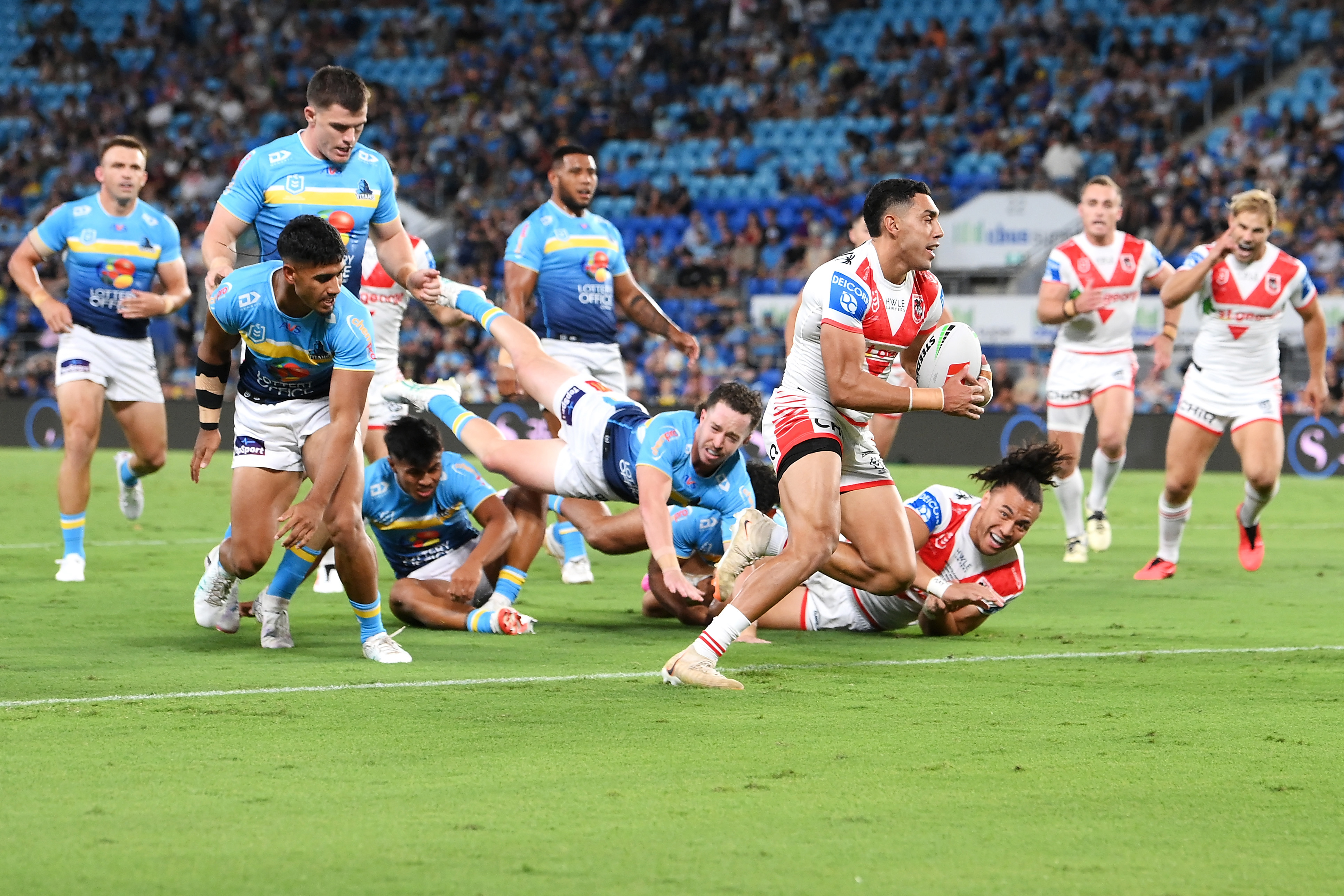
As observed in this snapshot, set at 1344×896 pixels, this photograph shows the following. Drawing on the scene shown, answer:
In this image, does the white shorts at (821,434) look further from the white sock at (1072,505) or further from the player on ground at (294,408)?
the white sock at (1072,505)

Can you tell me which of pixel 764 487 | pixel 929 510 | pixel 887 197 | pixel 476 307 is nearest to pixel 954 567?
pixel 929 510

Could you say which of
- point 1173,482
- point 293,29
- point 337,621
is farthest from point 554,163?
point 293,29

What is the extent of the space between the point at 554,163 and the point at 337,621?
381 centimetres

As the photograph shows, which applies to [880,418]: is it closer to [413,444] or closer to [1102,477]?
[1102,477]

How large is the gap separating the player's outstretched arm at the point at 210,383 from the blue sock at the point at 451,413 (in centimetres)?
131

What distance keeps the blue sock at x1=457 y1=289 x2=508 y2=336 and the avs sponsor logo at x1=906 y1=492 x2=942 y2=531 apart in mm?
2394

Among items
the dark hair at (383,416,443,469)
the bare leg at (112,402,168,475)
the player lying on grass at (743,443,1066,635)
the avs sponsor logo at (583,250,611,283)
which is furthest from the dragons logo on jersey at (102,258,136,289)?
the player lying on grass at (743,443,1066,635)

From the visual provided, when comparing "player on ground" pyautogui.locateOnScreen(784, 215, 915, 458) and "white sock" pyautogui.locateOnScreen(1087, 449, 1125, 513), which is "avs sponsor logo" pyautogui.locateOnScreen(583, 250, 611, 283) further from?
"white sock" pyautogui.locateOnScreen(1087, 449, 1125, 513)

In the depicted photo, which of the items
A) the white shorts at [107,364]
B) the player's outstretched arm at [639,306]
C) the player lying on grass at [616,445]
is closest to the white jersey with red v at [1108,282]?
the player's outstretched arm at [639,306]

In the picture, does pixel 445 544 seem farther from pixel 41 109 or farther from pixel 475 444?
pixel 41 109

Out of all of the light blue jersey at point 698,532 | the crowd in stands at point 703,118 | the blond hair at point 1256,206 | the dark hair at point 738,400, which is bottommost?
the light blue jersey at point 698,532

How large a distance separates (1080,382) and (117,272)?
6.79 meters

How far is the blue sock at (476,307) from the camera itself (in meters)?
A: 8.42

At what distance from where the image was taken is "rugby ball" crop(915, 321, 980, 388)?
21.2ft
